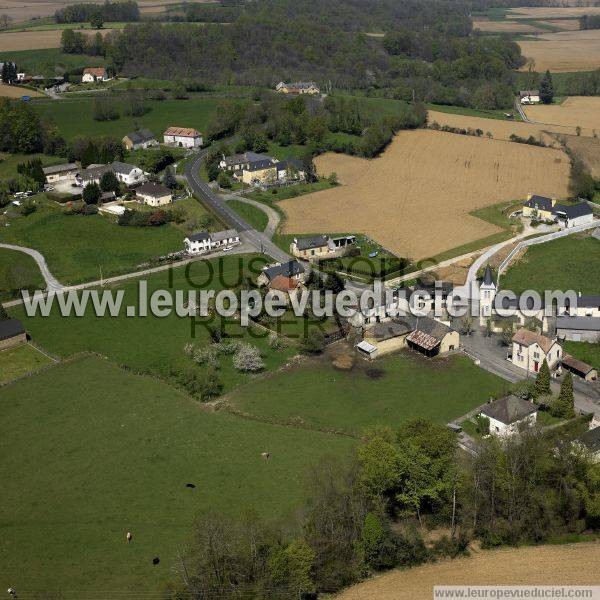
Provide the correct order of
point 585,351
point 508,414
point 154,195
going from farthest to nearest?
point 154,195 → point 585,351 → point 508,414

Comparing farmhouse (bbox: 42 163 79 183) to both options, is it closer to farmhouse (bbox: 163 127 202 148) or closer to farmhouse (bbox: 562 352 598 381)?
farmhouse (bbox: 163 127 202 148)

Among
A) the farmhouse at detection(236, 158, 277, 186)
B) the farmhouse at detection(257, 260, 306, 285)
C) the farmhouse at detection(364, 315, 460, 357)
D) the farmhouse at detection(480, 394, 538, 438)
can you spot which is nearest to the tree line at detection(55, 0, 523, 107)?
the farmhouse at detection(236, 158, 277, 186)

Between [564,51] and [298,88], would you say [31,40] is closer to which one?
[298,88]

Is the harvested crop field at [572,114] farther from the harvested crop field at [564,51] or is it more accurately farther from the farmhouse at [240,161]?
the farmhouse at [240,161]

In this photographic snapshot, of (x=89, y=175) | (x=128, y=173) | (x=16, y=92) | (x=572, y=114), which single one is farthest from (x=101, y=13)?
(x=572, y=114)

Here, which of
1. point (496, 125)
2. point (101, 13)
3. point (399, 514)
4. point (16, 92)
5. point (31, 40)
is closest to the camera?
point (399, 514)
